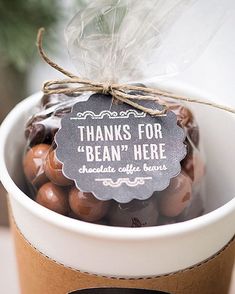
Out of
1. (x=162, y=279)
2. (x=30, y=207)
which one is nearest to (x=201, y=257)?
(x=162, y=279)

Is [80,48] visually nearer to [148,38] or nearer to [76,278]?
Answer: [148,38]

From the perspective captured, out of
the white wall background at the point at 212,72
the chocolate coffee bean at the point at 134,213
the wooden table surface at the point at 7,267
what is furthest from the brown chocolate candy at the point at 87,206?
the white wall background at the point at 212,72

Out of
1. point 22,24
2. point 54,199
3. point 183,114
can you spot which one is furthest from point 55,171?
point 22,24

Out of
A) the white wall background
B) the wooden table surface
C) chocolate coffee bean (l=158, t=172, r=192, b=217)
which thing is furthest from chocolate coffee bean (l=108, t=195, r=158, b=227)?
the white wall background

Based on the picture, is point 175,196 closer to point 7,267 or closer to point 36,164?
point 36,164

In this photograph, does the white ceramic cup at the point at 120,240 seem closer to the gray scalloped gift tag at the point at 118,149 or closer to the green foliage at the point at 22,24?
the gray scalloped gift tag at the point at 118,149
